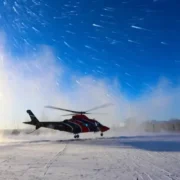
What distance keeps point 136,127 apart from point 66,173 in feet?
411

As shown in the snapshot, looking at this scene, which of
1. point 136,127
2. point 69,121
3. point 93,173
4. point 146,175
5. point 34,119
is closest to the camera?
point 146,175

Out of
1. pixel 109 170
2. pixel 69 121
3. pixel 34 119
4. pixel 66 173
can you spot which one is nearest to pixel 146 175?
pixel 109 170

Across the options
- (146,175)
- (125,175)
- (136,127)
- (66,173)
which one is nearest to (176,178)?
(146,175)

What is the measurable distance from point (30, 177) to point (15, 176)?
2.86 feet

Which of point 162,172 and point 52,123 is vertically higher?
point 52,123

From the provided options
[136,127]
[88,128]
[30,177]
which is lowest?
[30,177]

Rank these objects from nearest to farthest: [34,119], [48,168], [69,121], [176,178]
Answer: [176,178]
[48,168]
[69,121]
[34,119]

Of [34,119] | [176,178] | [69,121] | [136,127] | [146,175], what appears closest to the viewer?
[176,178]

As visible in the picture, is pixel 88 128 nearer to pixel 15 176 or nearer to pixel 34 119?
pixel 34 119

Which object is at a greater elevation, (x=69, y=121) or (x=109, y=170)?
(x=69, y=121)

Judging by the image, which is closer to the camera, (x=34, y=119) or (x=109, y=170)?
(x=109, y=170)

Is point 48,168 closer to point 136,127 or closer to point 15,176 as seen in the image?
point 15,176

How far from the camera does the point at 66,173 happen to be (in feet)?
43.0

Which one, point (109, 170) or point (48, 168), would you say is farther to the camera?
point (48, 168)
